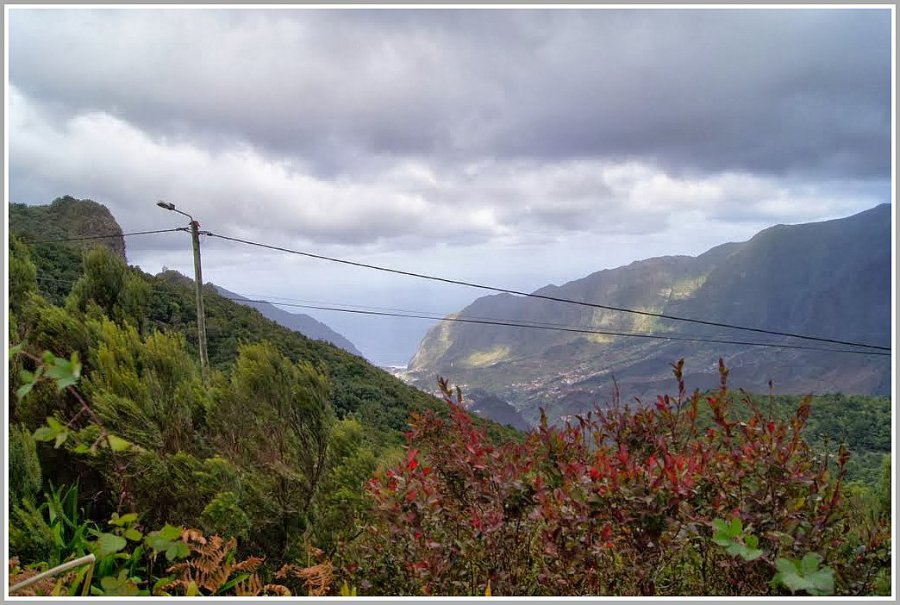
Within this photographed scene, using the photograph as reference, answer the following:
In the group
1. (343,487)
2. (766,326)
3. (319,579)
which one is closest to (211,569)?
(319,579)

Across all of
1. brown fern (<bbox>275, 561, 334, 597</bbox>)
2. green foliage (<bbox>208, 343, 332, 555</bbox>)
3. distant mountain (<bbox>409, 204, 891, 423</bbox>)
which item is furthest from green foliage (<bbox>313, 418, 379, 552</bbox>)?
distant mountain (<bbox>409, 204, 891, 423</bbox>)

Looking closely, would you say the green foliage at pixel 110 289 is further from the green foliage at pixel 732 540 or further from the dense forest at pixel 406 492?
the green foliage at pixel 732 540

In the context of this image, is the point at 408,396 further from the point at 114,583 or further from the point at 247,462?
the point at 114,583

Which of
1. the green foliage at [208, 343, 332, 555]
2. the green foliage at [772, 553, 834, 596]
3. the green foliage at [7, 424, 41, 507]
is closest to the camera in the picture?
the green foliage at [772, 553, 834, 596]

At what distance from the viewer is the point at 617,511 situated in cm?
192

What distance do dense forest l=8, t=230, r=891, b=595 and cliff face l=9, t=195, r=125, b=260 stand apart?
38.0m

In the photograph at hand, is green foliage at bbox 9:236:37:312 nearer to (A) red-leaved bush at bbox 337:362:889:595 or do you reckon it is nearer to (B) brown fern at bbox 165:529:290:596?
(B) brown fern at bbox 165:529:290:596

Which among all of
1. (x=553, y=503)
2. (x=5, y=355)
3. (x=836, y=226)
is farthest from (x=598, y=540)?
(x=836, y=226)

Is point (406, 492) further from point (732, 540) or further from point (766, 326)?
point (766, 326)

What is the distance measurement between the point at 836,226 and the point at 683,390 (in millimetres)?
220893

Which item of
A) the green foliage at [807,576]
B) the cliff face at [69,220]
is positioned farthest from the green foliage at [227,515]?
the cliff face at [69,220]

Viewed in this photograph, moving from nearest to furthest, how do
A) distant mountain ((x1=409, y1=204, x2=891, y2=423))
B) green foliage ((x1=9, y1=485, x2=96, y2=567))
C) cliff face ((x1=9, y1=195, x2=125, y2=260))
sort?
green foliage ((x1=9, y1=485, x2=96, y2=567)), cliff face ((x1=9, y1=195, x2=125, y2=260)), distant mountain ((x1=409, y1=204, x2=891, y2=423))

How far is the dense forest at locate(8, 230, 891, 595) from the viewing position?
1.90 metres

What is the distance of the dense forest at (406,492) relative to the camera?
1.90m
